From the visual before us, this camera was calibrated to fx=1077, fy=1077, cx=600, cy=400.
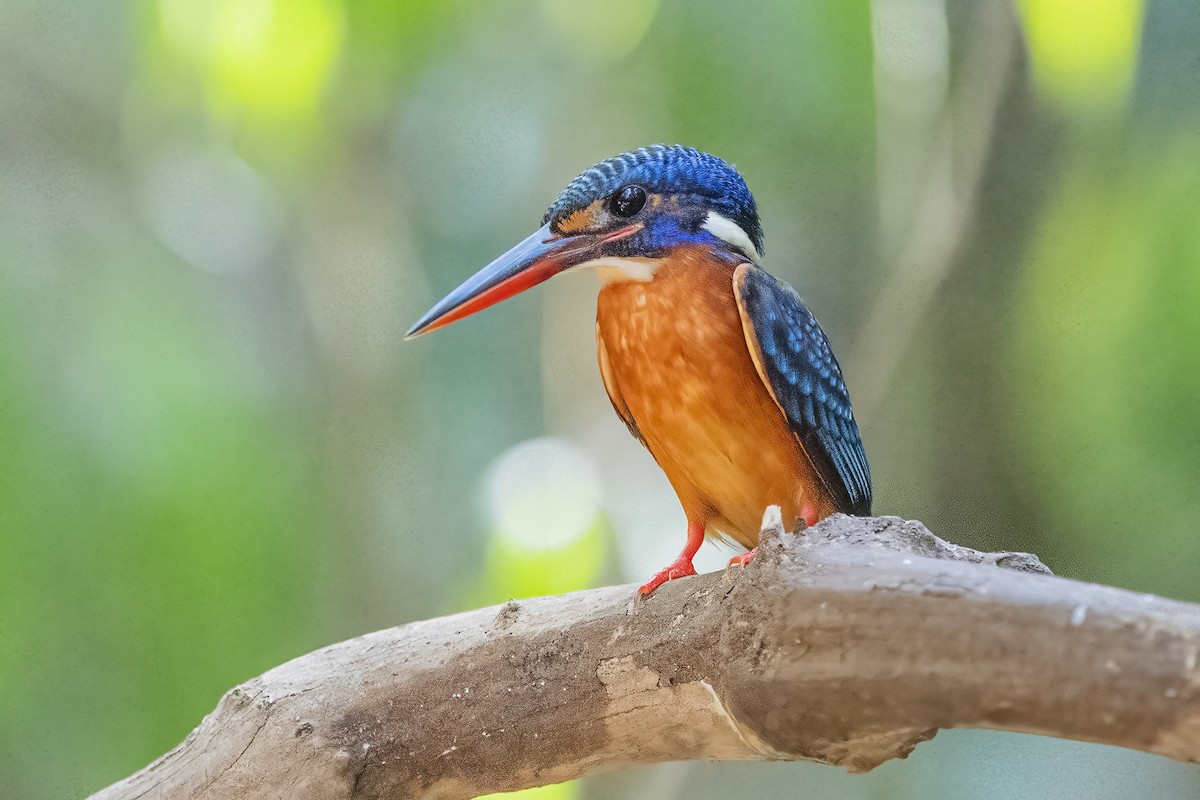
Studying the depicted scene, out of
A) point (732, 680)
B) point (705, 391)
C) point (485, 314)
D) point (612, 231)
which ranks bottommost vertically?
point (732, 680)

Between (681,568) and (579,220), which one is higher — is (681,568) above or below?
below

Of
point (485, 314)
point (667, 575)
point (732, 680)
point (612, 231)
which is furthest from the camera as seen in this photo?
point (485, 314)

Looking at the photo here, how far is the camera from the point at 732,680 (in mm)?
1087

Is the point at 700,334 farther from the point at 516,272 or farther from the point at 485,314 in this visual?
the point at 485,314

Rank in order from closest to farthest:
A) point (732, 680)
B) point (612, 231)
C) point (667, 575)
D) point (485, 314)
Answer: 1. point (732, 680)
2. point (667, 575)
3. point (612, 231)
4. point (485, 314)

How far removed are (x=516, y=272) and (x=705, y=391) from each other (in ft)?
1.00

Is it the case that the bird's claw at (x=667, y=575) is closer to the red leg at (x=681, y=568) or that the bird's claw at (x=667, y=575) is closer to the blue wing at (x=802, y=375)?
the red leg at (x=681, y=568)

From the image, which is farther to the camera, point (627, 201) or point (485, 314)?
point (485, 314)

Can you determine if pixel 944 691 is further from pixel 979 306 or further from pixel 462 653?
pixel 979 306

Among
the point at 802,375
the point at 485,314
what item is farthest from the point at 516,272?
the point at 485,314

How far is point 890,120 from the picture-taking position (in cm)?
251

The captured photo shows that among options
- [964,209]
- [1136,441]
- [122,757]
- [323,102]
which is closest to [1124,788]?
[1136,441]

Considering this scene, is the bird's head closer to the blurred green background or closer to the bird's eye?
the bird's eye

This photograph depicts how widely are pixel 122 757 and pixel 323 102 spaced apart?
5.06ft
